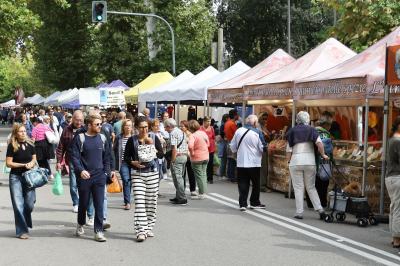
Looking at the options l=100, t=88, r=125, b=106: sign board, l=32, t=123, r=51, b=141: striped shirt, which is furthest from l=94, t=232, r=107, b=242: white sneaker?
l=100, t=88, r=125, b=106: sign board

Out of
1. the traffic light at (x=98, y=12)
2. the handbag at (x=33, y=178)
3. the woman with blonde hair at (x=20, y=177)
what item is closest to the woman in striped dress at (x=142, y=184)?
the handbag at (x=33, y=178)

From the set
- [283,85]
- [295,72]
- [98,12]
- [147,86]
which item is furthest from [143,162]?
[147,86]

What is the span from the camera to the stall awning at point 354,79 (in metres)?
10.5

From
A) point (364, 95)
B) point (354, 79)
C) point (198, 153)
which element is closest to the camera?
point (364, 95)

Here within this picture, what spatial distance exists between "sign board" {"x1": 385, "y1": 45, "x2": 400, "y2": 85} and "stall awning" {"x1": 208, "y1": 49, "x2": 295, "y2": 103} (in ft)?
20.9

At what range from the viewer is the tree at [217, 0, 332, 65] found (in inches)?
1842

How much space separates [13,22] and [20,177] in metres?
23.0

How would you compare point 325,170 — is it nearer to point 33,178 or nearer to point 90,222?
point 90,222

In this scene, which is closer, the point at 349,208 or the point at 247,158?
the point at 349,208

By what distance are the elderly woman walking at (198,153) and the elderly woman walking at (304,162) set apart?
275cm

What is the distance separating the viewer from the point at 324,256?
7.67 m

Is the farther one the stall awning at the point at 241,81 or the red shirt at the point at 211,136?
Result: the stall awning at the point at 241,81

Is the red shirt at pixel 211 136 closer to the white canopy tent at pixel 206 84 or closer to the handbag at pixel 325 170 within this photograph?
the white canopy tent at pixel 206 84

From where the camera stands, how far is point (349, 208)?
32.6ft
